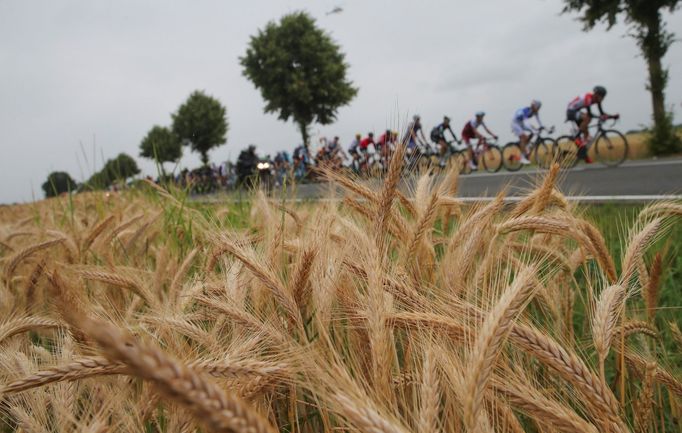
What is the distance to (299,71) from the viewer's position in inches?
1388

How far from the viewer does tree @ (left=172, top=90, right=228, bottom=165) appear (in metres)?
→ 48.0

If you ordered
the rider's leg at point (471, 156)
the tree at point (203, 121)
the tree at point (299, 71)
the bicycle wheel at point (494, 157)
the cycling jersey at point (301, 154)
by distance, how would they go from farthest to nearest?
the tree at point (203, 121) → the tree at point (299, 71) → the rider's leg at point (471, 156) → the bicycle wheel at point (494, 157) → the cycling jersey at point (301, 154)

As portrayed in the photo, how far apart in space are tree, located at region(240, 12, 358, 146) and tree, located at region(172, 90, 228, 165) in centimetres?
1299

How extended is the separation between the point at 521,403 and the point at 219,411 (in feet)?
1.86

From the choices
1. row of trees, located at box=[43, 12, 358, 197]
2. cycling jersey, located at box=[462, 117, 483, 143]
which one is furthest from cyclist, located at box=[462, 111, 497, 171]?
row of trees, located at box=[43, 12, 358, 197]

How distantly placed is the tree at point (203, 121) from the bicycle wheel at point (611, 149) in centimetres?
4107

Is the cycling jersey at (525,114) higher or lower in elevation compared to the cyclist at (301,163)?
higher

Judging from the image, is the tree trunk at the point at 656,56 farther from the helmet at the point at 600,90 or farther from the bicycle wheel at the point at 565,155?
the bicycle wheel at the point at 565,155

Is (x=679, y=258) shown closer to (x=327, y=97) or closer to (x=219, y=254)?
(x=219, y=254)

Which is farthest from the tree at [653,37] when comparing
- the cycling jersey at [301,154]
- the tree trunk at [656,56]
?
the cycling jersey at [301,154]

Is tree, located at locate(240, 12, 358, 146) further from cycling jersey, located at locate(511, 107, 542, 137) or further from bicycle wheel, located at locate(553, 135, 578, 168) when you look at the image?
bicycle wheel, located at locate(553, 135, 578, 168)

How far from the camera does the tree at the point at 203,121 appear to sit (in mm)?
48031

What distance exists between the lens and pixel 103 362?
0.70 metres

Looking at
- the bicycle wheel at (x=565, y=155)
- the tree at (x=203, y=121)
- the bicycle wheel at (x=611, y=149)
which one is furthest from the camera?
the tree at (x=203, y=121)
